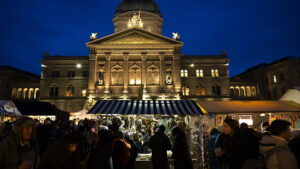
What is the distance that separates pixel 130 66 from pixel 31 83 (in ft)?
73.5

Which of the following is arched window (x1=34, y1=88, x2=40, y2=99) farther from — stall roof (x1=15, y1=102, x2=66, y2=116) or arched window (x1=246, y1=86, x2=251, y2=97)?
arched window (x1=246, y1=86, x2=251, y2=97)

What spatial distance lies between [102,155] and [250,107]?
14.5m

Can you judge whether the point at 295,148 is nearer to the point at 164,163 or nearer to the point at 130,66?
the point at 164,163

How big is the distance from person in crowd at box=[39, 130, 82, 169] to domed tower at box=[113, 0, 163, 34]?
1721 inches

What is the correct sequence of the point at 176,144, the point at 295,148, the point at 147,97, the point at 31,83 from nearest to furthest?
1. the point at 295,148
2. the point at 176,144
3. the point at 147,97
4. the point at 31,83

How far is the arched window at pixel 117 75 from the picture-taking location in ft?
119

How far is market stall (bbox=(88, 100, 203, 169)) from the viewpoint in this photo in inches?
431

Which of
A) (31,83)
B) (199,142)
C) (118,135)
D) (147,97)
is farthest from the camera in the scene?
(31,83)

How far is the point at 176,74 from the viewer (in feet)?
→ 118

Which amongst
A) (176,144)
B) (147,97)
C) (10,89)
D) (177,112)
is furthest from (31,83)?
(176,144)

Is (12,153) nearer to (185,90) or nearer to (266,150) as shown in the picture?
(266,150)

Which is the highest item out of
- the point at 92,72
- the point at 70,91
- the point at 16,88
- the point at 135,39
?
the point at 135,39

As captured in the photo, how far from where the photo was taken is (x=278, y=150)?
3.49m

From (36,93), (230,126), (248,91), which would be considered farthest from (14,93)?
(248,91)
